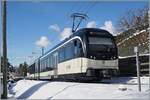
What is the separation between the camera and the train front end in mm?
22141

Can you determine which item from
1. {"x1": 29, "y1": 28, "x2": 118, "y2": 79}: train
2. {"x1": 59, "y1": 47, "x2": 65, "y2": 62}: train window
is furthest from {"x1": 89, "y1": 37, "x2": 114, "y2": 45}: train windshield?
{"x1": 59, "y1": 47, "x2": 65, "y2": 62}: train window

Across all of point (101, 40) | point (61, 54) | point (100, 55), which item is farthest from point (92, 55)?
point (61, 54)

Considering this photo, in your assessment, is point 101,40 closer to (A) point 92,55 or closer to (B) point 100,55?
(B) point 100,55

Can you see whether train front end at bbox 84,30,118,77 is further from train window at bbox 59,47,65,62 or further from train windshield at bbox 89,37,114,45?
train window at bbox 59,47,65,62

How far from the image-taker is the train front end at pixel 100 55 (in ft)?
72.6

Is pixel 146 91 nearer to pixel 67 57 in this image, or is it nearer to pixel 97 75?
pixel 97 75

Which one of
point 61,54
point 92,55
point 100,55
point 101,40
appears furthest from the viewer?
point 61,54

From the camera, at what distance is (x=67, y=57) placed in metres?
25.7

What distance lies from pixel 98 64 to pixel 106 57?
75 centimetres

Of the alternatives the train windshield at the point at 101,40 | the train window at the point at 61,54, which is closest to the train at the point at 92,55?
the train windshield at the point at 101,40

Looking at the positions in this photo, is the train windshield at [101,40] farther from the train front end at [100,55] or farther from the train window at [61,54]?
the train window at [61,54]

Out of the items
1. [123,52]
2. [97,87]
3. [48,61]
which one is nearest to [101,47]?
[97,87]

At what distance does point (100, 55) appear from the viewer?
74.0ft

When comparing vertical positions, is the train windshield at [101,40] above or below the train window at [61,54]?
above
